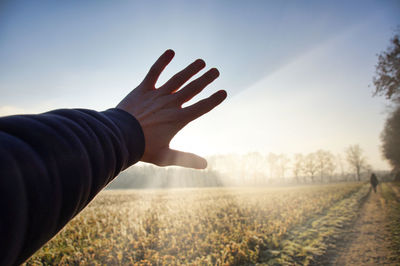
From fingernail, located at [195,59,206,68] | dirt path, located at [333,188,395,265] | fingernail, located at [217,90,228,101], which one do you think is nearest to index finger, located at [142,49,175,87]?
fingernail, located at [195,59,206,68]

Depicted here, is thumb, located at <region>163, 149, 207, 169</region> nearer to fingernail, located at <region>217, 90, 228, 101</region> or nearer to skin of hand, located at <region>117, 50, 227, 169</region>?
skin of hand, located at <region>117, 50, 227, 169</region>

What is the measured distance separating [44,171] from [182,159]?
92cm

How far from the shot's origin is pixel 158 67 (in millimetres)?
1362

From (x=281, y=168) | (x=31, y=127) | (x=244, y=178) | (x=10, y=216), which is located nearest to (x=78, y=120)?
(x=31, y=127)

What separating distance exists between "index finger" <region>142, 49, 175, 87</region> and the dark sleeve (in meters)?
0.59

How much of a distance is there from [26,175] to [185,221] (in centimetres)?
875

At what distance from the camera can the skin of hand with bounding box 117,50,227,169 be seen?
3.90 ft

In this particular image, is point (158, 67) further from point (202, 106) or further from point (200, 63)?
point (202, 106)

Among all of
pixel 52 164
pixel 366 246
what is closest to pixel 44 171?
pixel 52 164

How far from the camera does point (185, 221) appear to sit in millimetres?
8359

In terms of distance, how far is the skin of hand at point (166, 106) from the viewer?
1188mm

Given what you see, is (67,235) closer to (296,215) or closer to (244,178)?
(296,215)

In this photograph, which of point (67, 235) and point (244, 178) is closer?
point (67, 235)

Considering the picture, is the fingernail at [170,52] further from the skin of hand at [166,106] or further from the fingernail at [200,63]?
the fingernail at [200,63]
